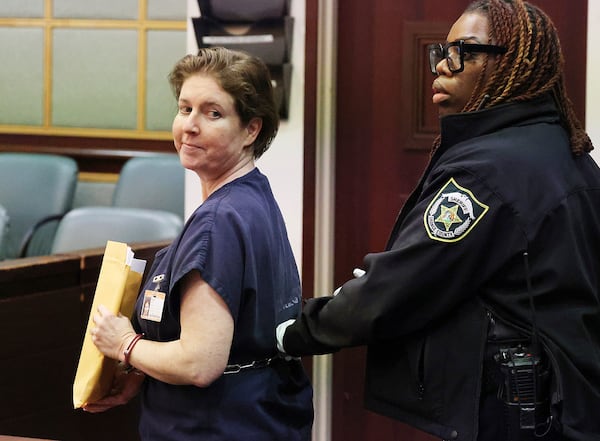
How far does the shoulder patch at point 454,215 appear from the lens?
1.73 metres

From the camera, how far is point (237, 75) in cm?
191

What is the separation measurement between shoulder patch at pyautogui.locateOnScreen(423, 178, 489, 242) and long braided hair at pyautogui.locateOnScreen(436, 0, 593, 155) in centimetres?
20

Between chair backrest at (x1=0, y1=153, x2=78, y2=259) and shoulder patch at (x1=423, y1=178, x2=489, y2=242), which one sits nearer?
shoulder patch at (x1=423, y1=178, x2=489, y2=242)

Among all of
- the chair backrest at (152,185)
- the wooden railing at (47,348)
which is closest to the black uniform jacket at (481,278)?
the wooden railing at (47,348)

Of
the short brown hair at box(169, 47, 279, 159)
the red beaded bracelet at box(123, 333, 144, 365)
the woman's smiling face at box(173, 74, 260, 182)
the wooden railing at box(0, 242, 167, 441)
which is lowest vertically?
the wooden railing at box(0, 242, 167, 441)

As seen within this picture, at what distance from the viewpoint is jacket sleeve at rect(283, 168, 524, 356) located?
173 centimetres

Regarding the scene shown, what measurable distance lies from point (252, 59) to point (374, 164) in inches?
57.8

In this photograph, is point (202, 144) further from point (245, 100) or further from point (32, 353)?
point (32, 353)

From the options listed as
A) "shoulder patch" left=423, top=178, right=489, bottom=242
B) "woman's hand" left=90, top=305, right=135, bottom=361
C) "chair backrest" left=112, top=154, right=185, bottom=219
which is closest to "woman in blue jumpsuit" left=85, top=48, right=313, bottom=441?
"woman's hand" left=90, top=305, right=135, bottom=361

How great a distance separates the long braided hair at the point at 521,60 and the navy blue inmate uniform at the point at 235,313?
44 cm

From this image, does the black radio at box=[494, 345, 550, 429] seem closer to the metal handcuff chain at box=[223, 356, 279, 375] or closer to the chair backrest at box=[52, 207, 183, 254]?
the metal handcuff chain at box=[223, 356, 279, 375]

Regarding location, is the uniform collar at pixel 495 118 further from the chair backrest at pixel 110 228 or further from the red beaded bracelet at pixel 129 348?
the chair backrest at pixel 110 228

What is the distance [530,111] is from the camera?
1828mm

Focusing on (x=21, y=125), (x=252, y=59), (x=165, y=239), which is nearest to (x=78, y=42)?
(x=21, y=125)
